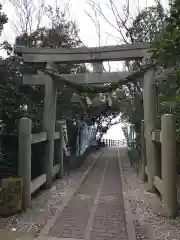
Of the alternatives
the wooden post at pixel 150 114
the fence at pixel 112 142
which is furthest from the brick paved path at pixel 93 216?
the fence at pixel 112 142

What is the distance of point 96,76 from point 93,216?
360 centimetres

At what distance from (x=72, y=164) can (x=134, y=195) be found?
15.9 ft

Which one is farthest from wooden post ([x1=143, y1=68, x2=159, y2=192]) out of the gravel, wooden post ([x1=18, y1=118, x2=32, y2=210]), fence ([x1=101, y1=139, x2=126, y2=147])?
fence ([x1=101, y1=139, x2=126, y2=147])

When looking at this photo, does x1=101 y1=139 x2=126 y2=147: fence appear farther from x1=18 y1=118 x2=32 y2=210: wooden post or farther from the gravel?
x1=18 y1=118 x2=32 y2=210: wooden post

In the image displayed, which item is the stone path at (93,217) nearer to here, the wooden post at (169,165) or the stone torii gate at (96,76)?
the wooden post at (169,165)

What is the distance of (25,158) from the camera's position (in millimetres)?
4965

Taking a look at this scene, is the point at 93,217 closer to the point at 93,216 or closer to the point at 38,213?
the point at 93,216

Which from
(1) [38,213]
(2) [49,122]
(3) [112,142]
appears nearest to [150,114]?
(2) [49,122]

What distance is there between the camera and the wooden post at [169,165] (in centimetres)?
446

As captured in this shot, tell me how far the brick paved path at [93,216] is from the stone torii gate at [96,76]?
1107 millimetres

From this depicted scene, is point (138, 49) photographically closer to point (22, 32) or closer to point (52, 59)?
point (52, 59)

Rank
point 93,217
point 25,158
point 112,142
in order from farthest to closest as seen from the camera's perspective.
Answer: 1. point 112,142
2. point 25,158
3. point 93,217

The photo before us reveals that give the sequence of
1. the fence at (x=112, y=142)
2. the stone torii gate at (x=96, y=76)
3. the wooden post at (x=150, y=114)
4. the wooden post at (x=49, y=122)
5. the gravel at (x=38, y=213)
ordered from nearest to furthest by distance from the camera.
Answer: the gravel at (x=38, y=213) < the wooden post at (x=150, y=114) < the stone torii gate at (x=96, y=76) < the wooden post at (x=49, y=122) < the fence at (x=112, y=142)

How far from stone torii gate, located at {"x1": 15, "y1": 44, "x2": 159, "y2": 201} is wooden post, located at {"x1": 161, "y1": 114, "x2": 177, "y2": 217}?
1806 millimetres
